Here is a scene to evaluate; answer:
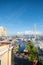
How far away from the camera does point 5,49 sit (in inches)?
134

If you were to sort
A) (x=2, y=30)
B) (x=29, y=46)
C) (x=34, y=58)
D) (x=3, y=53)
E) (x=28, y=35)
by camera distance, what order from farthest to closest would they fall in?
(x=2, y=30)
(x=28, y=35)
(x=29, y=46)
(x=34, y=58)
(x=3, y=53)

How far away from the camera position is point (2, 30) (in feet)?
78.3

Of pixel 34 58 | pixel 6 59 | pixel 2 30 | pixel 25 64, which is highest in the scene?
pixel 2 30

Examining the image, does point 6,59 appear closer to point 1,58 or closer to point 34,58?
point 1,58

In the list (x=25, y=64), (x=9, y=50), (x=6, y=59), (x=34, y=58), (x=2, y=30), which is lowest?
(x=25, y=64)

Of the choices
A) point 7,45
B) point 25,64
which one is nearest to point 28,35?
point 25,64

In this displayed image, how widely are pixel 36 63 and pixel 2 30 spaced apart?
18257mm

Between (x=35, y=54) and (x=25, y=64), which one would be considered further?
(x=25, y=64)

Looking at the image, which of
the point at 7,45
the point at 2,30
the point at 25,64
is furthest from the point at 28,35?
the point at 7,45

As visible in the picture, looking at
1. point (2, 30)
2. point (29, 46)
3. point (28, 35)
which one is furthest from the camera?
point (2, 30)

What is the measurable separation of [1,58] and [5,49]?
251 millimetres

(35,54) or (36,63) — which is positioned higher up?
(35,54)

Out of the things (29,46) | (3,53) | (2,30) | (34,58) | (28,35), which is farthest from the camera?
(2,30)

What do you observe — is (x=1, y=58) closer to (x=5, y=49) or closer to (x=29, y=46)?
(x=5, y=49)
